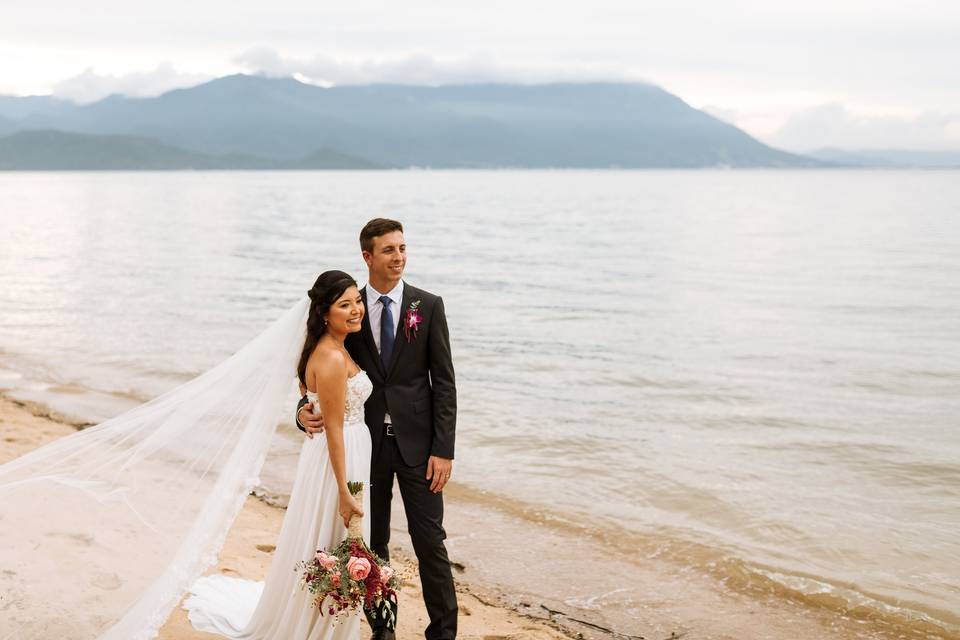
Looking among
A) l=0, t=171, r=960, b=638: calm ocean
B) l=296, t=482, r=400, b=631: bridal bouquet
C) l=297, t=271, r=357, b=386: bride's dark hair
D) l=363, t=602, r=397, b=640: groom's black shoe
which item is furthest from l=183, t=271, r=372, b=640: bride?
l=0, t=171, r=960, b=638: calm ocean

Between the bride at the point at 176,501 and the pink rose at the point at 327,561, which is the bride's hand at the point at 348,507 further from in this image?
the pink rose at the point at 327,561

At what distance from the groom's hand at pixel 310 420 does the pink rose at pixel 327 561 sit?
690mm

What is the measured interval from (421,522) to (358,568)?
0.53 m

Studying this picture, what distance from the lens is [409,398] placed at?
17.0 ft

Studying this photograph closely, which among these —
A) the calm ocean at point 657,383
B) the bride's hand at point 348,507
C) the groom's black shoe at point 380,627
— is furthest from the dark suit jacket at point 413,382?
the calm ocean at point 657,383

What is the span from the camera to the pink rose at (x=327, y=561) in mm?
4934

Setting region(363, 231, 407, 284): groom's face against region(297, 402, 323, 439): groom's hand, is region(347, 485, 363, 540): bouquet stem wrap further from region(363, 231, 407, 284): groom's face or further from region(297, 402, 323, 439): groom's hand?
region(363, 231, 407, 284): groom's face

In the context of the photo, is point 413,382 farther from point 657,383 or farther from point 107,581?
point 657,383

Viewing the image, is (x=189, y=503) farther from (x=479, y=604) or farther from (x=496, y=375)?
(x=496, y=375)

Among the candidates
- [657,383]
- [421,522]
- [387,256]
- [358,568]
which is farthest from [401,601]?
[657,383]

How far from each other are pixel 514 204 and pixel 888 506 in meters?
90.6

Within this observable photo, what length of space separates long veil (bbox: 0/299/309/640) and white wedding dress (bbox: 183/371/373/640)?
1.29ft

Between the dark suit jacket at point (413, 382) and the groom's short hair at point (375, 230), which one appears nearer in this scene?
the groom's short hair at point (375, 230)

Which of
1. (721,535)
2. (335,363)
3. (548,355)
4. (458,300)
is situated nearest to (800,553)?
(721,535)
